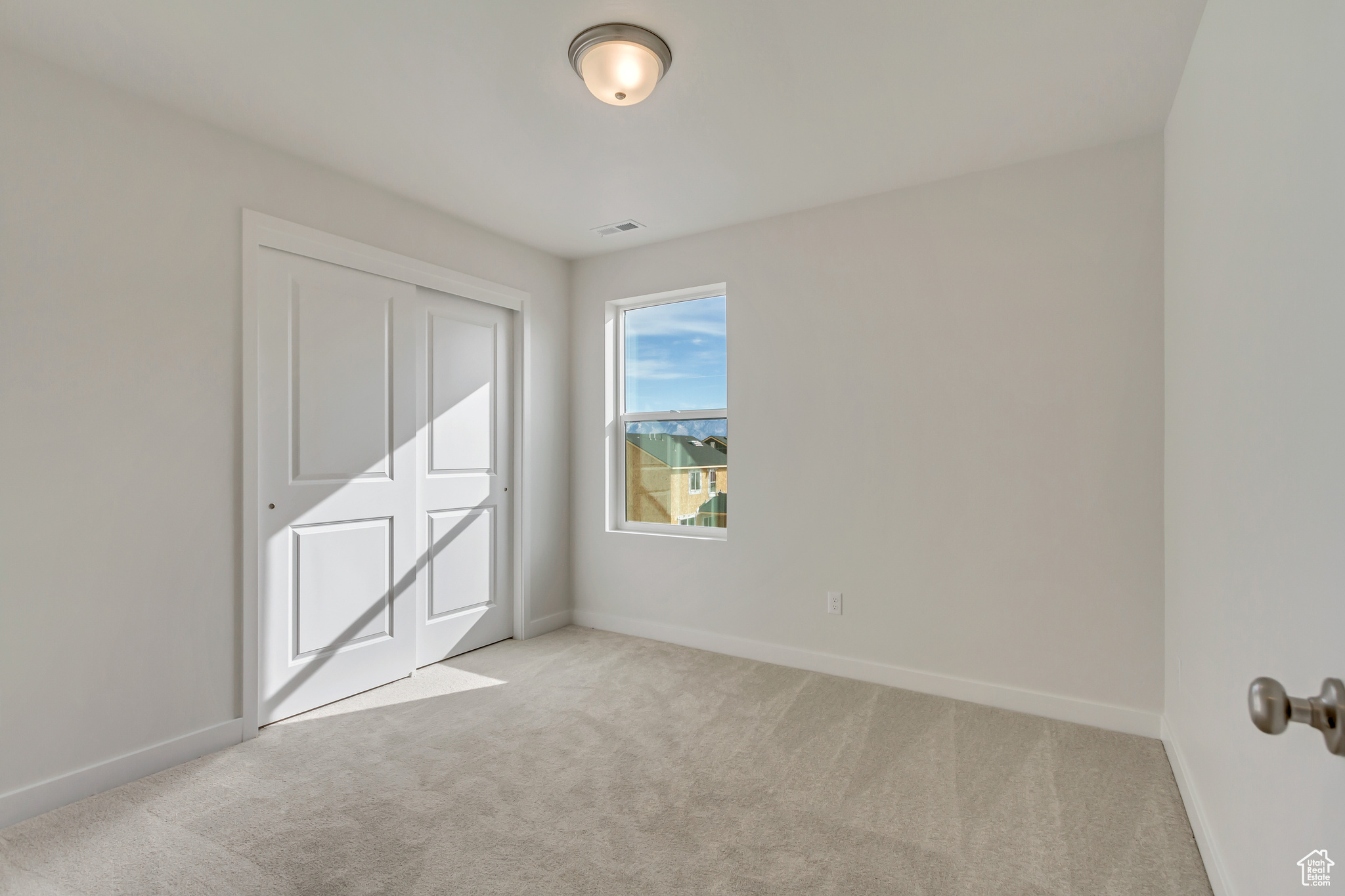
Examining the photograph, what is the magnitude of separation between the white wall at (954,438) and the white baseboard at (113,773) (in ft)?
7.73

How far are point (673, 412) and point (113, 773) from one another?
318 cm

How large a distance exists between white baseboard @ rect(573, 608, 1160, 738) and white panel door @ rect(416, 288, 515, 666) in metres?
0.85

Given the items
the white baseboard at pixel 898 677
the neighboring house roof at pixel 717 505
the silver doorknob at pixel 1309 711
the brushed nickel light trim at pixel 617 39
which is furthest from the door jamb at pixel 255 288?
the silver doorknob at pixel 1309 711

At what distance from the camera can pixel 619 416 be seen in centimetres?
Answer: 452

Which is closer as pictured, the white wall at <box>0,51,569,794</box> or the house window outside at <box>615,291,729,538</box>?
the white wall at <box>0,51,569,794</box>

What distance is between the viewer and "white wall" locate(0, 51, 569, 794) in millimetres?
2158

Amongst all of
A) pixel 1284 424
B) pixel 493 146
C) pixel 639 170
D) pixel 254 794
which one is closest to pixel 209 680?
pixel 254 794

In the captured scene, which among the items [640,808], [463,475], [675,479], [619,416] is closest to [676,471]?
[675,479]

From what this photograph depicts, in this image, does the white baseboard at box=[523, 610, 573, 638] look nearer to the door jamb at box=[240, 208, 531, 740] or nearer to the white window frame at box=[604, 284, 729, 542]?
the white window frame at box=[604, 284, 729, 542]

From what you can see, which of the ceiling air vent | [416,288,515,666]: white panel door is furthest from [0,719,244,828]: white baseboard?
the ceiling air vent

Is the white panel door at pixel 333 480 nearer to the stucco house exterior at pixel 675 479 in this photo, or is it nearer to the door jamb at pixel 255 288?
the door jamb at pixel 255 288

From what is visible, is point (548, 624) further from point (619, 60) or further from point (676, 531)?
point (619, 60)

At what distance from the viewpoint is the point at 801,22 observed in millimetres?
2031

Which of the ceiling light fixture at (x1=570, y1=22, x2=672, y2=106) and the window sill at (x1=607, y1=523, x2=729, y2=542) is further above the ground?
the ceiling light fixture at (x1=570, y1=22, x2=672, y2=106)
